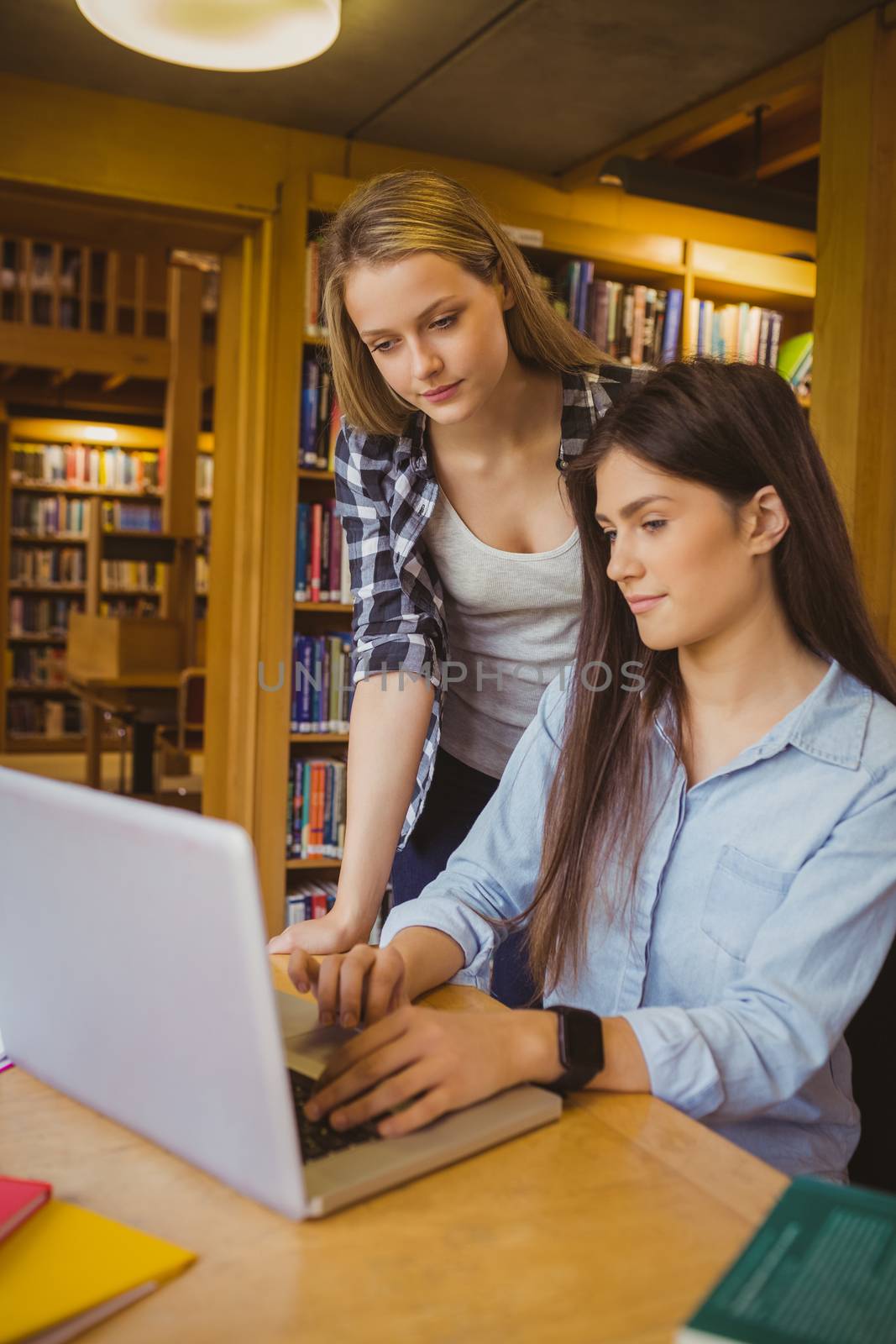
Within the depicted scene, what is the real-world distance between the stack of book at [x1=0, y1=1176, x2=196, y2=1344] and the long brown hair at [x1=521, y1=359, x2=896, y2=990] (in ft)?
2.19

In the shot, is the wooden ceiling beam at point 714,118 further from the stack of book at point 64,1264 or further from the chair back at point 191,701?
the stack of book at point 64,1264

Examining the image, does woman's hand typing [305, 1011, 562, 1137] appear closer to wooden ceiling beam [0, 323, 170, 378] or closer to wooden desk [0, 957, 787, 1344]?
wooden desk [0, 957, 787, 1344]

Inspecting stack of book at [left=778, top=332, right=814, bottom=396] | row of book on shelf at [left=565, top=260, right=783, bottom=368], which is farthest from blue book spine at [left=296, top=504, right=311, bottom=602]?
stack of book at [left=778, top=332, right=814, bottom=396]

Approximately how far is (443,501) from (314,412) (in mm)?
1787

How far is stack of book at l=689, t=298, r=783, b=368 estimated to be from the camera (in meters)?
3.78

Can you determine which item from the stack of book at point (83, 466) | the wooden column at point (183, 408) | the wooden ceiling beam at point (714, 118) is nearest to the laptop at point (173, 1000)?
the wooden ceiling beam at point (714, 118)

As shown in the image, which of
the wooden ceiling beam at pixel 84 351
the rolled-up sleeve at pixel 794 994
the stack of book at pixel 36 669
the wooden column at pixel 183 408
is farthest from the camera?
the stack of book at pixel 36 669

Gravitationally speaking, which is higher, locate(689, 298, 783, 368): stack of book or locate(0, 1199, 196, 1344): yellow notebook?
locate(689, 298, 783, 368): stack of book

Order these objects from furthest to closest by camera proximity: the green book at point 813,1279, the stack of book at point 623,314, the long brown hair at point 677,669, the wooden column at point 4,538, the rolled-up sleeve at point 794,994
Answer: the wooden column at point 4,538
the stack of book at point 623,314
the long brown hair at point 677,669
the rolled-up sleeve at point 794,994
the green book at point 813,1279

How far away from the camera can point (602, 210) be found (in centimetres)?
382

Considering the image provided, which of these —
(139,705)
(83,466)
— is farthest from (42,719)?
(139,705)

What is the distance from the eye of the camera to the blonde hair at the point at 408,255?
4.88ft

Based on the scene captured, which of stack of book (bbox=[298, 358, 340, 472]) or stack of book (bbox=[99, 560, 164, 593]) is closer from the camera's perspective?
stack of book (bbox=[298, 358, 340, 472])

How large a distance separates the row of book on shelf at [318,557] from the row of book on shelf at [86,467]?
579cm
